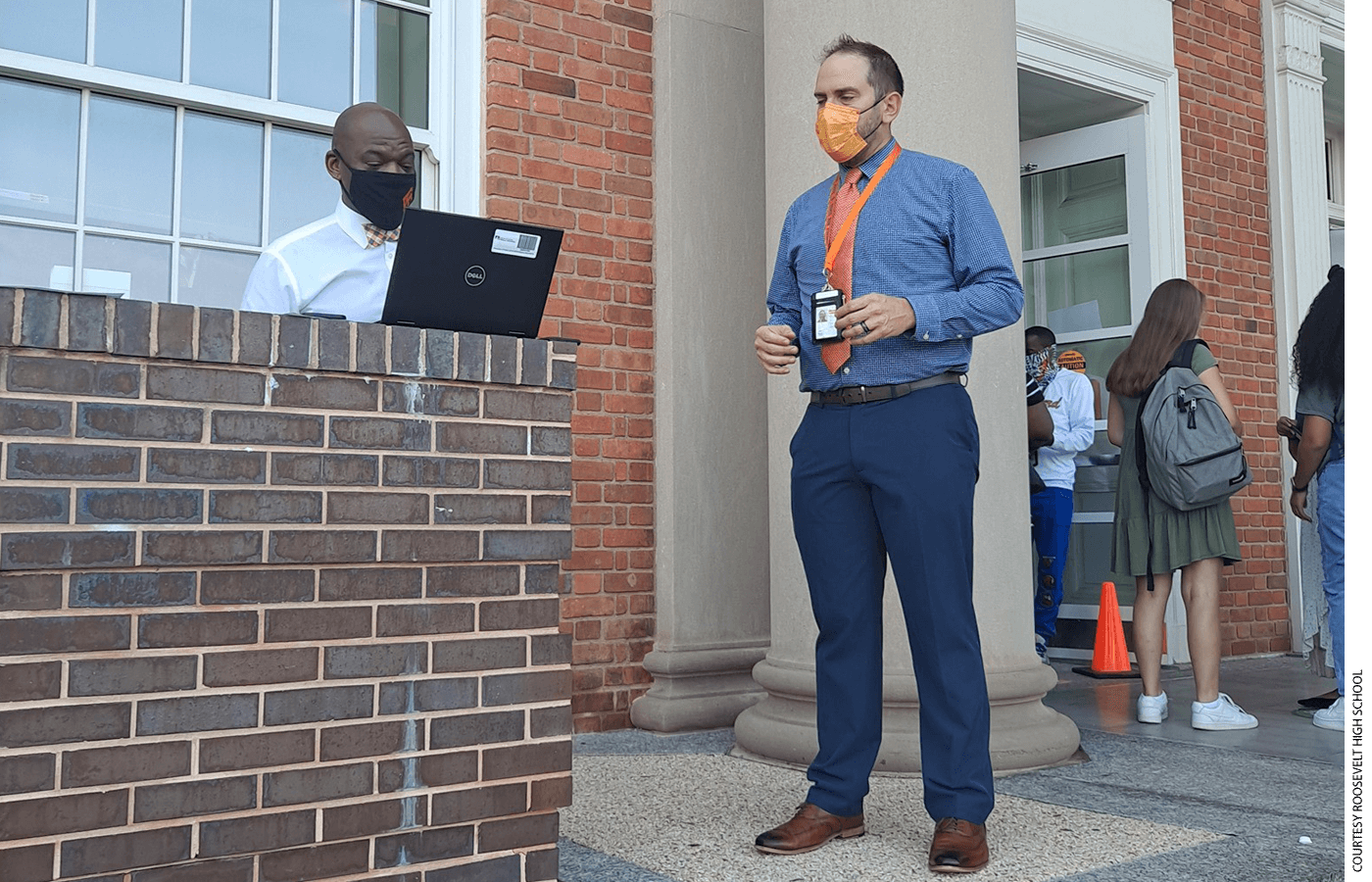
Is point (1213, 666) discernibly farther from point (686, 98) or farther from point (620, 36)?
point (620, 36)

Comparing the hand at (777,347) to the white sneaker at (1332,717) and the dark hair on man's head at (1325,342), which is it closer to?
the dark hair on man's head at (1325,342)

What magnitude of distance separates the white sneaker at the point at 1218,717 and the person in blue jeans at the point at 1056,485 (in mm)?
2160

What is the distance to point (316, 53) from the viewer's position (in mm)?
4824

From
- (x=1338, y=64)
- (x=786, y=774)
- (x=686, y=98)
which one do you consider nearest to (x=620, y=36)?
(x=686, y=98)

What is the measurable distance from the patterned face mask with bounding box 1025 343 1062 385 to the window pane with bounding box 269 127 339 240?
452 centimetres

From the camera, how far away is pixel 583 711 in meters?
5.14

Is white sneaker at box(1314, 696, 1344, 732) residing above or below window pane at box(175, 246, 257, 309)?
below

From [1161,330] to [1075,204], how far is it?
3251mm

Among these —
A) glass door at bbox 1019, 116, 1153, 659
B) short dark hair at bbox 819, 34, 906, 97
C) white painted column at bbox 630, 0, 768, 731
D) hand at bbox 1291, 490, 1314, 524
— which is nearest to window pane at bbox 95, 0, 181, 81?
white painted column at bbox 630, 0, 768, 731

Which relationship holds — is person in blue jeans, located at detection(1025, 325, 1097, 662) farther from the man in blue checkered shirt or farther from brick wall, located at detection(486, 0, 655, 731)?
the man in blue checkered shirt

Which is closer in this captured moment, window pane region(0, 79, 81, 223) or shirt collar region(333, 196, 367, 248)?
shirt collar region(333, 196, 367, 248)

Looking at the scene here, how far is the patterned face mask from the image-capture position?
7625 millimetres

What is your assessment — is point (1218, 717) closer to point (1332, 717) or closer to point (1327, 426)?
point (1332, 717)

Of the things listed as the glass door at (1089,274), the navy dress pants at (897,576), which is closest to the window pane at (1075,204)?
the glass door at (1089,274)
